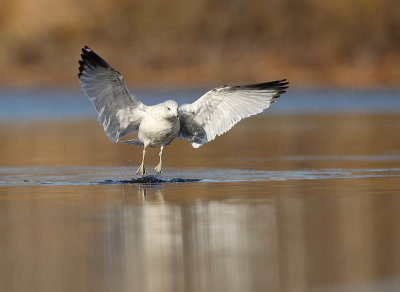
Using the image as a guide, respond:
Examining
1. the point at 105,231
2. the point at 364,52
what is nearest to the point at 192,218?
the point at 105,231

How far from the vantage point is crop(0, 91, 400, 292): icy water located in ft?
25.4

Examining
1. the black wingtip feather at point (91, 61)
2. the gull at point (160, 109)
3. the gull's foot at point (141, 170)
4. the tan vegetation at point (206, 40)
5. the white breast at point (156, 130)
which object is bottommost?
the gull's foot at point (141, 170)

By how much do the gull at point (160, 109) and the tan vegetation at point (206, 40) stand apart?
84.9 ft

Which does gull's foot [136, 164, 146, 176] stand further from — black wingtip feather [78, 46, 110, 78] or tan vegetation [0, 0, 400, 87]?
tan vegetation [0, 0, 400, 87]

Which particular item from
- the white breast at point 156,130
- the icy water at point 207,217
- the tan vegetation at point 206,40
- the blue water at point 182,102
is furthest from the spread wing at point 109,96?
the tan vegetation at point 206,40

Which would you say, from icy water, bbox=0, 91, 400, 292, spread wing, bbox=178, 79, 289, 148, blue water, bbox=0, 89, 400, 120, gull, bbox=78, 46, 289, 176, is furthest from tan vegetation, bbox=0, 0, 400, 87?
gull, bbox=78, 46, 289, 176

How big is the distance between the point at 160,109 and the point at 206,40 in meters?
32.7

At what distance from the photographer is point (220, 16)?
4734 centimetres

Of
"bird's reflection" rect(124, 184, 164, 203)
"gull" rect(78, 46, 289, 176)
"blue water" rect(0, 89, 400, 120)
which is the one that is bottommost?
"bird's reflection" rect(124, 184, 164, 203)

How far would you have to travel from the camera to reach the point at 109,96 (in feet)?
45.2

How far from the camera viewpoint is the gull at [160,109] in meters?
13.5

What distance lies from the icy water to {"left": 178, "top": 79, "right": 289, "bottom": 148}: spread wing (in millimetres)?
566

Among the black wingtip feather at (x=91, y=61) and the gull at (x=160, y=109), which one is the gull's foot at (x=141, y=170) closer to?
the gull at (x=160, y=109)

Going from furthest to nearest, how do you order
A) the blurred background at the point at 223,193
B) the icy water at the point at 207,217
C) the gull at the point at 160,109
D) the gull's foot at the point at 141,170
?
the gull's foot at the point at 141,170 → the gull at the point at 160,109 → the blurred background at the point at 223,193 → the icy water at the point at 207,217
